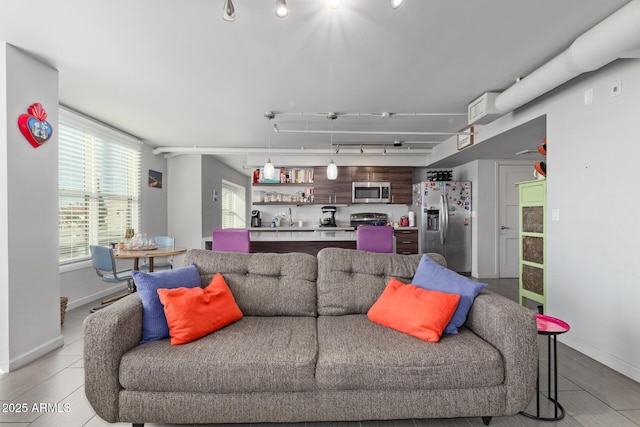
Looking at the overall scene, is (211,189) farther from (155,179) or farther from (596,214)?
(596,214)

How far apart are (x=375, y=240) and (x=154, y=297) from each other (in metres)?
2.50

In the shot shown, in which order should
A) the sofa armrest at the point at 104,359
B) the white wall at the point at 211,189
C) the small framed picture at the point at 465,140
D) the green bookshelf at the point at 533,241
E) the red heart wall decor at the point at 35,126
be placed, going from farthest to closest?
the white wall at the point at 211,189
the small framed picture at the point at 465,140
the green bookshelf at the point at 533,241
the red heart wall decor at the point at 35,126
the sofa armrest at the point at 104,359

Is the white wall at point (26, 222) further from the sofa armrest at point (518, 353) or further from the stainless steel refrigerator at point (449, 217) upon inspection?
the stainless steel refrigerator at point (449, 217)

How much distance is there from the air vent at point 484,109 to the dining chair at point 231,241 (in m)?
3.03

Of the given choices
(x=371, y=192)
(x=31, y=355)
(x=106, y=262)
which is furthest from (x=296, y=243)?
(x=371, y=192)

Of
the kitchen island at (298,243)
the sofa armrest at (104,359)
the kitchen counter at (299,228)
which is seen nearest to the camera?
the sofa armrest at (104,359)

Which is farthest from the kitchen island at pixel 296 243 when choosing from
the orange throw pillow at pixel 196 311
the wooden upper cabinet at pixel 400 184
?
the wooden upper cabinet at pixel 400 184

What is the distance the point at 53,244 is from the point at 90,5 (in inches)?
81.0

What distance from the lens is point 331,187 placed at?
21.6 feet

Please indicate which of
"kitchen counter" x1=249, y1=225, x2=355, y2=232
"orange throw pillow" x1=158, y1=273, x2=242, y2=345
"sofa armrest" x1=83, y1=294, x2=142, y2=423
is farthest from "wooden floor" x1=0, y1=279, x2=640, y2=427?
"kitchen counter" x1=249, y1=225, x2=355, y2=232

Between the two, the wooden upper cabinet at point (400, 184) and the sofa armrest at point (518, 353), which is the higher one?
the wooden upper cabinet at point (400, 184)

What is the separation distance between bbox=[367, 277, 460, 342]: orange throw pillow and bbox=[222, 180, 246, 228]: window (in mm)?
6696

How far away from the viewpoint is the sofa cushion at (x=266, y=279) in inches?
88.3

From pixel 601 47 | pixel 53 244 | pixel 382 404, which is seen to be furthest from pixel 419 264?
pixel 53 244
